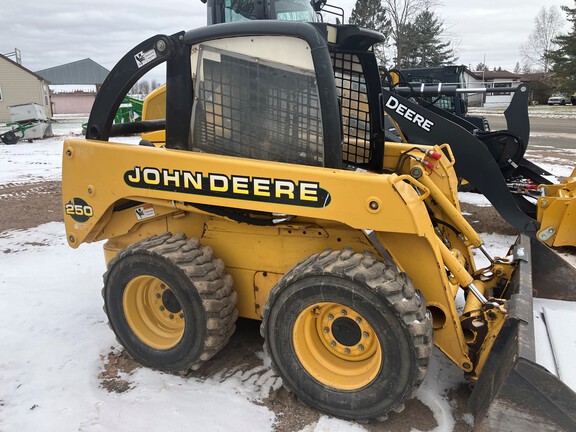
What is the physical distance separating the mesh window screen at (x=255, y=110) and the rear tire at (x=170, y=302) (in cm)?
70

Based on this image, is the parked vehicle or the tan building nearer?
the tan building

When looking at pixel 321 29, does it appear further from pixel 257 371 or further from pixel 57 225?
pixel 57 225

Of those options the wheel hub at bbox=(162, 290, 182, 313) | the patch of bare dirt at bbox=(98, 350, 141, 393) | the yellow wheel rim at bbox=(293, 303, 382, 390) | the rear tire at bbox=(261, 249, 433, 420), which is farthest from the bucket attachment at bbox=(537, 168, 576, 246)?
A: the patch of bare dirt at bbox=(98, 350, 141, 393)

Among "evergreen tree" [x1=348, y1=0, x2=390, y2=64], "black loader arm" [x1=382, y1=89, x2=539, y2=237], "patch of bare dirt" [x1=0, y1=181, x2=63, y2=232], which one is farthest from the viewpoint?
"evergreen tree" [x1=348, y1=0, x2=390, y2=64]

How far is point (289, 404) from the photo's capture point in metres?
2.79

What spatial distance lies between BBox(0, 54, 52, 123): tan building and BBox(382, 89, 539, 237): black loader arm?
36.1 metres

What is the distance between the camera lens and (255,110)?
285cm

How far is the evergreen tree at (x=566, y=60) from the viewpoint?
45.1 metres

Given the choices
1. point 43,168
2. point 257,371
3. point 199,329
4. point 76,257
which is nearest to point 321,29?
point 199,329

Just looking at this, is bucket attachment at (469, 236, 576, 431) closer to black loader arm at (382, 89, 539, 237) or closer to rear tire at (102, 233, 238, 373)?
rear tire at (102, 233, 238, 373)

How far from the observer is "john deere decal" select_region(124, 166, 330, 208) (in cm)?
257

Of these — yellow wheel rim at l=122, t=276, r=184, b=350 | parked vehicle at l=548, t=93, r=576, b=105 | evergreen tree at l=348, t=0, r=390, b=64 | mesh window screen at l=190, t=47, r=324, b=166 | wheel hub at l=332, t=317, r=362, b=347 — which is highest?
evergreen tree at l=348, t=0, r=390, b=64

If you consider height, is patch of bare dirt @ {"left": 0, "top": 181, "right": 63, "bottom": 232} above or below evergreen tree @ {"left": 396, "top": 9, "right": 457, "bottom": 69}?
below

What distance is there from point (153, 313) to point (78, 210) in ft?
2.80
